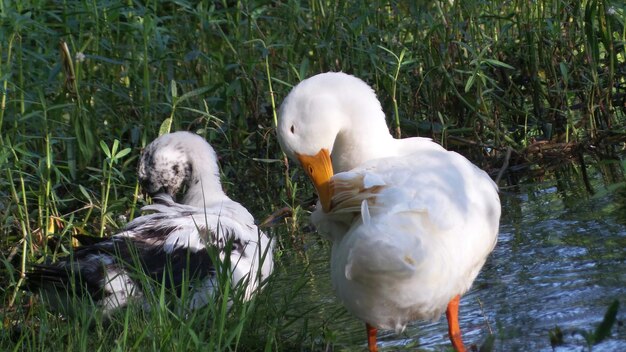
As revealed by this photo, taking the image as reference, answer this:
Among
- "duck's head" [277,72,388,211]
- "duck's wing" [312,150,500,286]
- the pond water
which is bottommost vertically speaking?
the pond water

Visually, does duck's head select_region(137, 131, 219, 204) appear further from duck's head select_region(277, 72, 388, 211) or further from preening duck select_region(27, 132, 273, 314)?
duck's head select_region(277, 72, 388, 211)

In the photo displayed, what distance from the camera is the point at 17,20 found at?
225 inches

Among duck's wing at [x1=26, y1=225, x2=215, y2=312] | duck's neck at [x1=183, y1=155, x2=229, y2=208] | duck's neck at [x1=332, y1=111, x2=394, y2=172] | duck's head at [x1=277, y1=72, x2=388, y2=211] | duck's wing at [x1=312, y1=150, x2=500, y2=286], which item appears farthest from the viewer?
duck's neck at [x1=183, y1=155, x2=229, y2=208]

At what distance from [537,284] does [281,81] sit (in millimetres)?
2122

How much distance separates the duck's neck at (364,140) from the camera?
4.24 metres

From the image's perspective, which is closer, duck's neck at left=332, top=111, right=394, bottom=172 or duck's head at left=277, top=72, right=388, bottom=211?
duck's head at left=277, top=72, right=388, bottom=211

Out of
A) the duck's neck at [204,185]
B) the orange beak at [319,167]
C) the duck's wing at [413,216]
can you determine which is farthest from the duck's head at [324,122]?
the duck's neck at [204,185]

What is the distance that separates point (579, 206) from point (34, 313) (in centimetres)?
278

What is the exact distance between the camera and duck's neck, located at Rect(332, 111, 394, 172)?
13.9 feet

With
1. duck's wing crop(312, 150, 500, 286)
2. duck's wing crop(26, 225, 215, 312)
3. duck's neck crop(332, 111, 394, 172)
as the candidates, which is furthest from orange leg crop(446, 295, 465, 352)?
duck's wing crop(26, 225, 215, 312)

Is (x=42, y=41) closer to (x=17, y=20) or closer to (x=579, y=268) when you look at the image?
(x=17, y=20)

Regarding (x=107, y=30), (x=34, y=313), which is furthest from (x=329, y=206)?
(x=107, y=30)

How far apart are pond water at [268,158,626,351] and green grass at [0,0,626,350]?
2.76ft

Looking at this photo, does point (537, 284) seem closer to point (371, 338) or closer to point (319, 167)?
point (371, 338)
